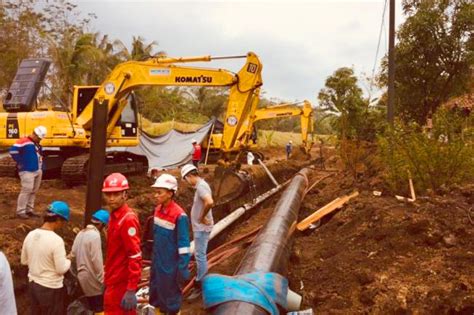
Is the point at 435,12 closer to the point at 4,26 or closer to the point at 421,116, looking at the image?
the point at 421,116

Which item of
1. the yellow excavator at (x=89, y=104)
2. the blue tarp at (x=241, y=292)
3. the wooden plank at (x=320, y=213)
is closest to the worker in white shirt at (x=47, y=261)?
the blue tarp at (x=241, y=292)

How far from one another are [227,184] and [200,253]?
549 cm

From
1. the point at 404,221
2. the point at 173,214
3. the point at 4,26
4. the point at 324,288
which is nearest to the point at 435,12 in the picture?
the point at 404,221

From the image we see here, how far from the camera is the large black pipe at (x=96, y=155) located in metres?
6.24

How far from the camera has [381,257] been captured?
6402 mm

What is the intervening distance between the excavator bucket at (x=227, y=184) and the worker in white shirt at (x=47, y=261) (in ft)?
23.3

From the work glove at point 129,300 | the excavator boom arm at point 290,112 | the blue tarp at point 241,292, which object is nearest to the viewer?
the work glove at point 129,300

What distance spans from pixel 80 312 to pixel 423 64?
17672 mm

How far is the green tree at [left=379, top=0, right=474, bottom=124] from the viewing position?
1892cm

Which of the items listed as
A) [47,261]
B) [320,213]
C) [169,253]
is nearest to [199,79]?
[320,213]

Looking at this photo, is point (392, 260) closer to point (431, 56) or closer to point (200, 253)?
point (200, 253)

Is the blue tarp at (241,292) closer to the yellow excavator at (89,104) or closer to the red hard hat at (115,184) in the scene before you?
the red hard hat at (115,184)

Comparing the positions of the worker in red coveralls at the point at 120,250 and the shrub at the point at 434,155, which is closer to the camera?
the worker in red coveralls at the point at 120,250

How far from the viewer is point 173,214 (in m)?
5.03
